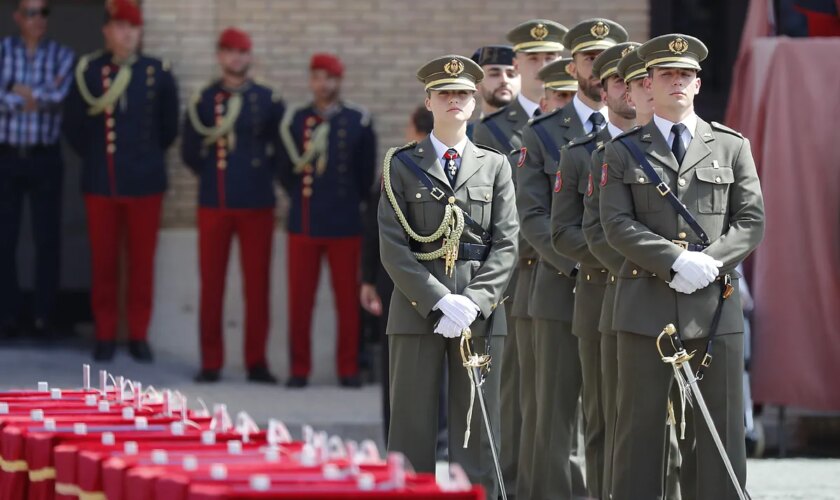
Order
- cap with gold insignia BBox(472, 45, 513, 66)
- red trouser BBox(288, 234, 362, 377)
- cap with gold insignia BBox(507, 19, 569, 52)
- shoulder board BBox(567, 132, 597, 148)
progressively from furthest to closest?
red trouser BBox(288, 234, 362, 377) < cap with gold insignia BBox(472, 45, 513, 66) < cap with gold insignia BBox(507, 19, 569, 52) < shoulder board BBox(567, 132, 597, 148)

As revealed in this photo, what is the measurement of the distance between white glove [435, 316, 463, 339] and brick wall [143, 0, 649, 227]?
6.79 m

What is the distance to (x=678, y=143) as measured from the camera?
771 centimetres

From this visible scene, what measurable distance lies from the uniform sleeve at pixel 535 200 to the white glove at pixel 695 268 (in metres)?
1.43

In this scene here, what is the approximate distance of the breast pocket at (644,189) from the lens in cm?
765

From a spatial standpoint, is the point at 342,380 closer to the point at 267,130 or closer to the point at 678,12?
the point at 267,130

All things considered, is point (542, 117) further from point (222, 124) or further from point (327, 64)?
point (222, 124)

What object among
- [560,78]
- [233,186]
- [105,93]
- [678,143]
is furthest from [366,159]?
[678,143]

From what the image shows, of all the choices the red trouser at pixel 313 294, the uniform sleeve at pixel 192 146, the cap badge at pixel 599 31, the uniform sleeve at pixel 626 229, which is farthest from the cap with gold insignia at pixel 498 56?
the uniform sleeve at pixel 192 146

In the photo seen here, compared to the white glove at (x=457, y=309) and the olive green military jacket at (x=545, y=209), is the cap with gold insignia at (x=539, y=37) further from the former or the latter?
the white glove at (x=457, y=309)

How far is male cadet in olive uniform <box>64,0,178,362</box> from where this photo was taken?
13.8 meters

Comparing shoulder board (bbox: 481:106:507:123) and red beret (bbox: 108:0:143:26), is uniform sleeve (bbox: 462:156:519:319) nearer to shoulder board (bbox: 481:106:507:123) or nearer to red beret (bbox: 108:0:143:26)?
shoulder board (bbox: 481:106:507:123)

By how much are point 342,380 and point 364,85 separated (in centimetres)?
230

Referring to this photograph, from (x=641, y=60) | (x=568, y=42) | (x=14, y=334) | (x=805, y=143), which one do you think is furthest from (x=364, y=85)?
(x=641, y=60)

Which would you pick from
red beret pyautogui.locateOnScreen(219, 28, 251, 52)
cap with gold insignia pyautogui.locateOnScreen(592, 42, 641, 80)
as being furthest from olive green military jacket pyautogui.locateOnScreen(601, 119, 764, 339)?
red beret pyautogui.locateOnScreen(219, 28, 251, 52)
